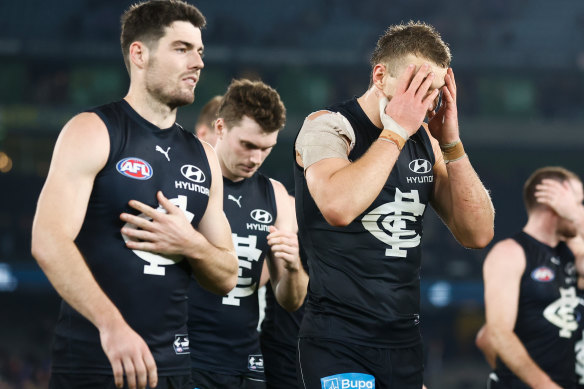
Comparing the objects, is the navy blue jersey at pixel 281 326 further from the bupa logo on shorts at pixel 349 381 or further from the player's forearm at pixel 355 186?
the player's forearm at pixel 355 186

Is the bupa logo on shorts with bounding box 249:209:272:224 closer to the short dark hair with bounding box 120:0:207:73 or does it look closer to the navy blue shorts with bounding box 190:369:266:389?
the navy blue shorts with bounding box 190:369:266:389

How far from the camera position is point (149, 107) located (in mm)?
3510

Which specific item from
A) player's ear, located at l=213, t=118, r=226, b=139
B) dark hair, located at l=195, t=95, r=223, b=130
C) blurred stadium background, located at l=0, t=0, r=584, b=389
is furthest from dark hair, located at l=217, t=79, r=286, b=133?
blurred stadium background, located at l=0, t=0, r=584, b=389

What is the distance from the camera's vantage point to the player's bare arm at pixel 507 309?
17.8 ft

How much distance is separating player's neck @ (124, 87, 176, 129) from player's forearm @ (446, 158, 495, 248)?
55.1 inches

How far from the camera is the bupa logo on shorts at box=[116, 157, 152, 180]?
10.7ft

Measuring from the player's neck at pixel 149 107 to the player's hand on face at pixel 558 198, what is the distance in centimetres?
347

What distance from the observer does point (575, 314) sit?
5.81 meters

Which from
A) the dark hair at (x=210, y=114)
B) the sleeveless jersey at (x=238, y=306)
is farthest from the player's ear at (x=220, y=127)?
the dark hair at (x=210, y=114)

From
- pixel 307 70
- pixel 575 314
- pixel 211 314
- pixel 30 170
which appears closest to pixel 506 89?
pixel 307 70

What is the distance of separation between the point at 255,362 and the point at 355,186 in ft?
7.17

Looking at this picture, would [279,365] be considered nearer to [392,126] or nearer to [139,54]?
[392,126]

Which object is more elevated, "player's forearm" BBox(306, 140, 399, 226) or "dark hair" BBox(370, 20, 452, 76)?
"dark hair" BBox(370, 20, 452, 76)

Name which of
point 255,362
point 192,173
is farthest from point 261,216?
point 192,173
